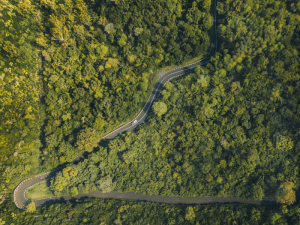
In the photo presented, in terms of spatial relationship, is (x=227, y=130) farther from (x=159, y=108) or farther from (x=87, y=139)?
(x=87, y=139)

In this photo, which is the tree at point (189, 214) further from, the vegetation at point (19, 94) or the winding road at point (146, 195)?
the vegetation at point (19, 94)

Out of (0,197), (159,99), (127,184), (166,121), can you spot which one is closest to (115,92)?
(159,99)

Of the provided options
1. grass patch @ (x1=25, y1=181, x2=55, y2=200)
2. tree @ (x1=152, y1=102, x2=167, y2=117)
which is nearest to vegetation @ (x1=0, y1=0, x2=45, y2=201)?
grass patch @ (x1=25, y1=181, x2=55, y2=200)

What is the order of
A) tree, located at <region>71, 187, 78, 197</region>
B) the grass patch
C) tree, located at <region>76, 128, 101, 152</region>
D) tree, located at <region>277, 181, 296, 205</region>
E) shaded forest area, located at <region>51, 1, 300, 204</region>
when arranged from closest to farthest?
1. tree, located at <region>277, 181, 296, 205</region>
2. shaded forest area, located at <region>51, 1, 300, 204</region>
3. tree, located at <region>71, 187, 78, 197</region>
4. tree, located at <region>76, 128, 101, 152</region>
5. the grass patch

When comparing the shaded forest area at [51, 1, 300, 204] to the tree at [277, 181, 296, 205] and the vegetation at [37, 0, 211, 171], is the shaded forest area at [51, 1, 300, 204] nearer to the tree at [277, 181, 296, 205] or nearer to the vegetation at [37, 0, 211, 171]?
the tree at [277, 181, 296, 205]

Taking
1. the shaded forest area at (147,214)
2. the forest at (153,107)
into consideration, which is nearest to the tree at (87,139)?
the forest at (153,107)

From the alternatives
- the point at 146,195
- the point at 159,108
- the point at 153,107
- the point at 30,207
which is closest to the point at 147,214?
the point at 146,195

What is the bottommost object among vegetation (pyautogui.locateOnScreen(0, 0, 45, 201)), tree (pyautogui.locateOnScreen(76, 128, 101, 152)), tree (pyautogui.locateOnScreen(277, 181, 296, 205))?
tree (pyautogui.locateOnScreen(277, 181, 296, 205))
